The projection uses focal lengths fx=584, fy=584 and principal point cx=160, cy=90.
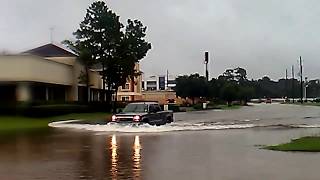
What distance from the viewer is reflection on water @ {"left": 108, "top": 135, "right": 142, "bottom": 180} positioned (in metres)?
12.9

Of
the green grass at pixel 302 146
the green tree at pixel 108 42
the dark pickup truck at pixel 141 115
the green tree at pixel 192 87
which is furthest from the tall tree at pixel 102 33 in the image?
the green grass at pixel 302 146

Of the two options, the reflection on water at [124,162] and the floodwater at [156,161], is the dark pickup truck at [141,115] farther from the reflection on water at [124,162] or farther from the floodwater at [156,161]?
the reflection on water at [124,162]

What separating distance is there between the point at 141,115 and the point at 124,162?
50.9ft

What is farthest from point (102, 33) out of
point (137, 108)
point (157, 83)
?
point (157, 83)

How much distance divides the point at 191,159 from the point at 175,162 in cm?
81

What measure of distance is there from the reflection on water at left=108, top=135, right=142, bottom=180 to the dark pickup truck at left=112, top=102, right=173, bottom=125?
928 cm

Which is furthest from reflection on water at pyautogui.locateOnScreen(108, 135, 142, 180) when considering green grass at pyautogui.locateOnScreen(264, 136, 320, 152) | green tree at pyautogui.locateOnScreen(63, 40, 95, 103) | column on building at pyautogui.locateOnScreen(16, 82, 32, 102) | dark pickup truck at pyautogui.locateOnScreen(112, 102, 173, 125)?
green tree at pyautogui.locateOnScreen(63, 40, 95, 103)

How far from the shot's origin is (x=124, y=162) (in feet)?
50.5

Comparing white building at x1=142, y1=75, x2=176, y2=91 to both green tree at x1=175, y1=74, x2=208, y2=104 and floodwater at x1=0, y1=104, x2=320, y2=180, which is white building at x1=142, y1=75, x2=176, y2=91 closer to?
green tree at x1=175, y1=74, x2=208, y2=104

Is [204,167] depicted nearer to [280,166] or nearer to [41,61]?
Result: [280,166]

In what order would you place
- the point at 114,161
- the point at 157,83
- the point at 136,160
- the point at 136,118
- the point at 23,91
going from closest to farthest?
the point at 114,161 < the point at 136,160 < the point at 136,118 < the point at 23,91 < the point at 157,83

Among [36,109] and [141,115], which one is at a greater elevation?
[36,109]

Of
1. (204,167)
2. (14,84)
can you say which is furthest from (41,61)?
(204,167)

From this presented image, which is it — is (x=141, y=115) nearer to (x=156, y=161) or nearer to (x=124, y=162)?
(x=156, y=161)
